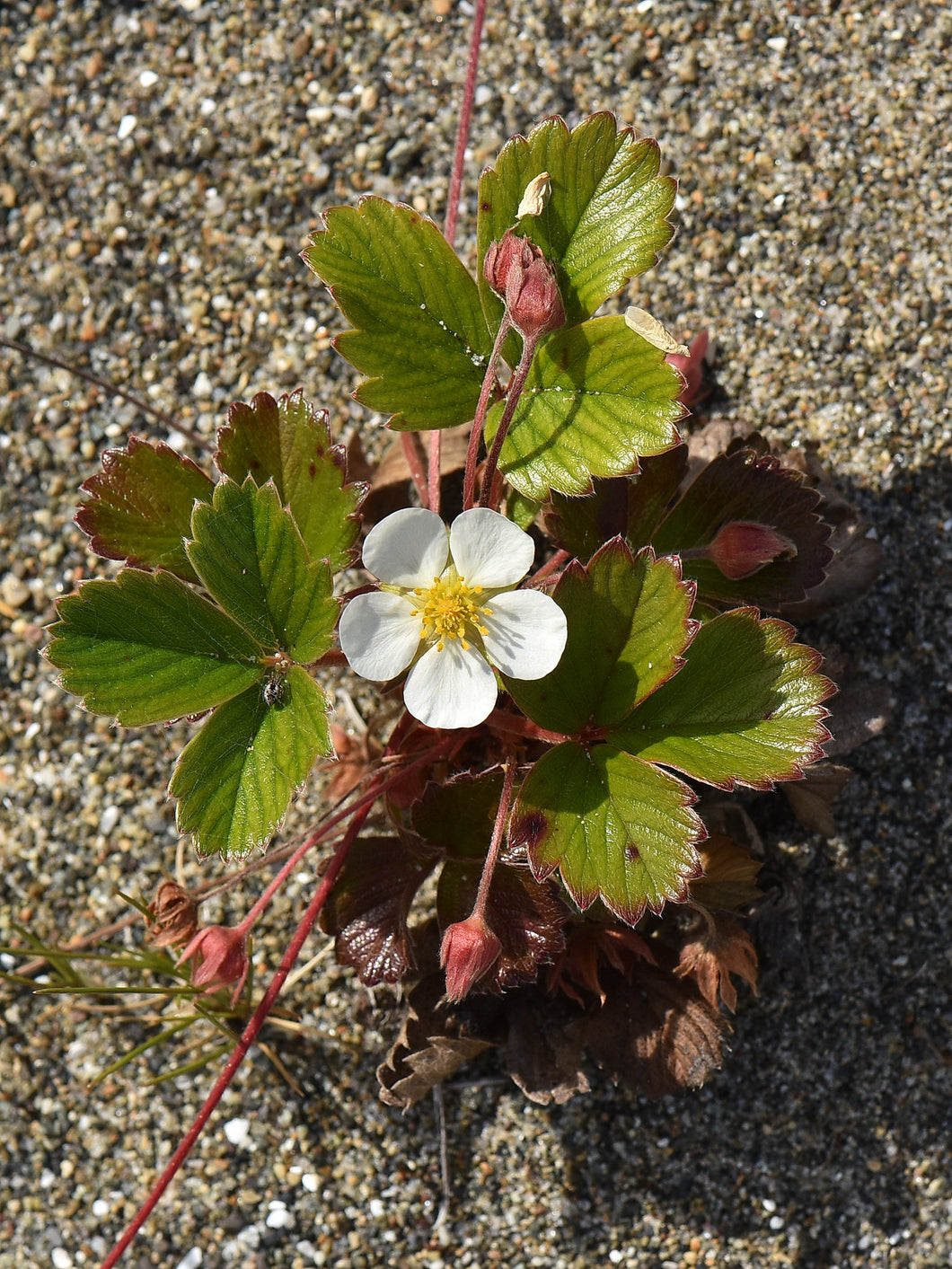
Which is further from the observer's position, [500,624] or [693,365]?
[693,365]

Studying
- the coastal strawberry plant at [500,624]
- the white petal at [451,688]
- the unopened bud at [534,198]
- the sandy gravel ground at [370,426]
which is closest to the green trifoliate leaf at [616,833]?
the coastal strawberry plant at [500,624]

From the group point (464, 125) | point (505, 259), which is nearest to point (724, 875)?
point (505, 259)

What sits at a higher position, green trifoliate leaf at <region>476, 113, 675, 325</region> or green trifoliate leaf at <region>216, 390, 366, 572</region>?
green trifoliate leaf at <region>476, 113, 675, 325</region>

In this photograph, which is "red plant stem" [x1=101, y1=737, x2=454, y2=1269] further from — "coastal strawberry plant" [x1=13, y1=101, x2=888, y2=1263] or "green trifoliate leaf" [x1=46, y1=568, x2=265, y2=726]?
"green trifoliate leaf" [x1=46, y1=568, x2=265, y2=726]

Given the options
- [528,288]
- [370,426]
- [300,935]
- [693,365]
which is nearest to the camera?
[528,288]

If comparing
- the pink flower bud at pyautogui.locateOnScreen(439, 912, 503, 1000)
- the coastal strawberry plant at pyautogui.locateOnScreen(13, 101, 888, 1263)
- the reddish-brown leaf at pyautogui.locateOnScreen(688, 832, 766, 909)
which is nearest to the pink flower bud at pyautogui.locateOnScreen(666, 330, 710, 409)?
the coastal strawberry plant at pyautogui.locateOnScreen(13, 101, 888, 1263)

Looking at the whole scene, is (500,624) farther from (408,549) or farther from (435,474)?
(435,474)

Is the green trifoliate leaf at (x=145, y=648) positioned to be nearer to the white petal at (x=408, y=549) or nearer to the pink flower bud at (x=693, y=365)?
the white petal at (x=408, y=549)
